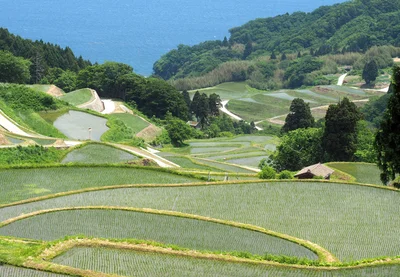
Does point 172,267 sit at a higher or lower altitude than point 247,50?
lower

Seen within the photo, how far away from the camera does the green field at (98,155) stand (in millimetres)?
40400

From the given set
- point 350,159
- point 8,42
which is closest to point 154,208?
point 350,159

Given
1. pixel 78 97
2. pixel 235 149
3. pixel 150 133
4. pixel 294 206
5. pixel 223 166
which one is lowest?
pixel 235 149

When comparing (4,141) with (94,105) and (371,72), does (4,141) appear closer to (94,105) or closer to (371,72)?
(94,105)

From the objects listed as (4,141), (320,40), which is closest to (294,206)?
(4,141)

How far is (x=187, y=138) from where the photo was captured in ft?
228

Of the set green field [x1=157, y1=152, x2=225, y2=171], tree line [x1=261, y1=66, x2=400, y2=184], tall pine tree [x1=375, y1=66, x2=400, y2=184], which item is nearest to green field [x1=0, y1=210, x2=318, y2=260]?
tall pine tree [x1=375, y1=66, x2=400, y2=184]

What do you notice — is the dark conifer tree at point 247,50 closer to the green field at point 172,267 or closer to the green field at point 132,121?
the green field at point 132,121

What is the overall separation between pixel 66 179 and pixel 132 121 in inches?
1369

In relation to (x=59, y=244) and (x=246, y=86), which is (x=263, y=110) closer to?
(x=246, y=86)

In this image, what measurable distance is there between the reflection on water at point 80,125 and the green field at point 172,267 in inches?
1187

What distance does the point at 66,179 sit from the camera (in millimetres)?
34062

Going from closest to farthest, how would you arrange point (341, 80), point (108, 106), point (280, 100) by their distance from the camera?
point (108, 106) → point (280, 100) → point (341, 80)

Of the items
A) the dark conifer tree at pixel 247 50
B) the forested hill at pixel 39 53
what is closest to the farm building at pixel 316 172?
the forested hill at pixel 39 53
